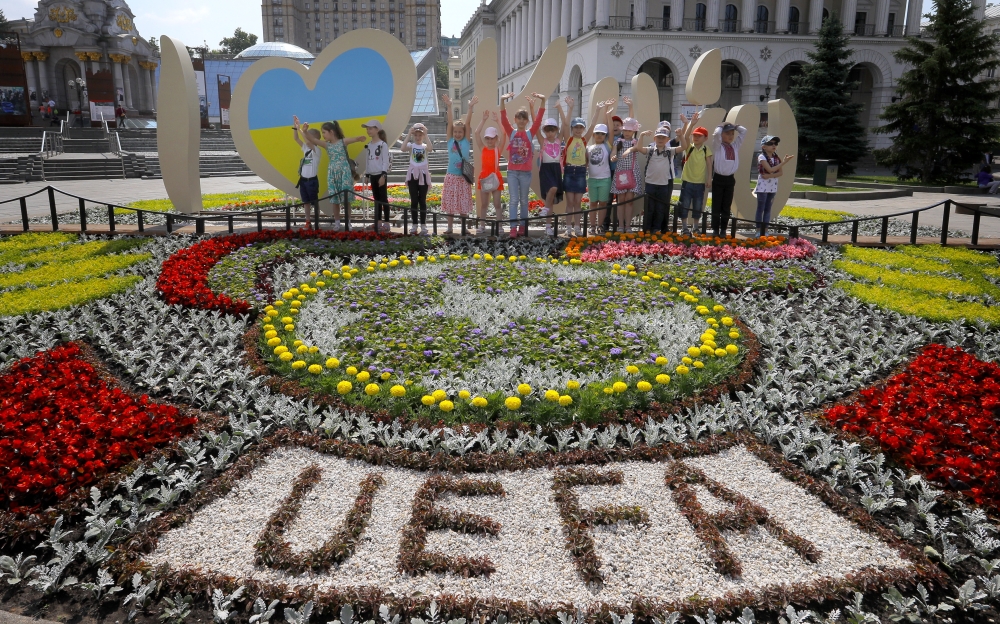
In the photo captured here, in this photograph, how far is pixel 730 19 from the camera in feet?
148

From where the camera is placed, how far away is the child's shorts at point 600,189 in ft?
31.9

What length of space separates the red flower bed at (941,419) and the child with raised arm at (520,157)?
572 cm

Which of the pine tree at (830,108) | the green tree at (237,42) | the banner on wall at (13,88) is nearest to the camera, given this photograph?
the pine tree at (830,108)

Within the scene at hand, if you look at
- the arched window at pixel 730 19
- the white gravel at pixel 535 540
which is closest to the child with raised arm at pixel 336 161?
the white gravel at pixel 535 540

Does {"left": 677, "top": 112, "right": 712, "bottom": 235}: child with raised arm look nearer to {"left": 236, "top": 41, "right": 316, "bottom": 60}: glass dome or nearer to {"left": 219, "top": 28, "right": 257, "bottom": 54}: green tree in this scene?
{"left": 236, "top": 41, "right": 316, "bottom": 60}: glass dome

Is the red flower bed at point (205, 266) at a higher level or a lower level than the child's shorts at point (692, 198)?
lower

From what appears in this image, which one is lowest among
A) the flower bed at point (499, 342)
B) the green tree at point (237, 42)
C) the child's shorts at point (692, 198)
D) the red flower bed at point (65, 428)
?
the red flower bed at point (65, 428)

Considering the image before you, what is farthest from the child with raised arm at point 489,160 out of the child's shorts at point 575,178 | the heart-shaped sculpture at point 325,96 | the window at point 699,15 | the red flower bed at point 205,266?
the window at point 699,15

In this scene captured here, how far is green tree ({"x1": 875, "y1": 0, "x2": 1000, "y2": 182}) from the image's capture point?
25.4 metres

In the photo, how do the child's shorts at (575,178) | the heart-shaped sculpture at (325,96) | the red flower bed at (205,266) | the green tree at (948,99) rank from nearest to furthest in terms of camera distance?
the red flower bed at (205,266)
the child's shorts at (575,178)
the heart-shaped sculpture at (325,96)
the green tree at (948,99)

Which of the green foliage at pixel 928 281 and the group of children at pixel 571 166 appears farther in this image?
the group of children at pixel 571 166

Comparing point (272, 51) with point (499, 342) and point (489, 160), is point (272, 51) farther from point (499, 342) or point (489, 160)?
point (499, 342)

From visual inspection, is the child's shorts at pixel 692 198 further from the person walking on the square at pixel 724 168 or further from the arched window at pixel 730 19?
the arched window at pixel 730 19

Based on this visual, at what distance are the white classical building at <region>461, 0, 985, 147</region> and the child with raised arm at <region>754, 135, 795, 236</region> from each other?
107 ft
